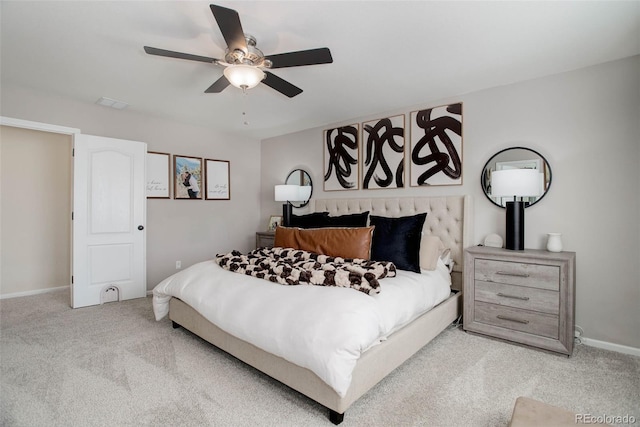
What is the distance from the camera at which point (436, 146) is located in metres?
3.46

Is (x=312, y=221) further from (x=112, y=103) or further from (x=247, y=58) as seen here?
(x=112, y=103)

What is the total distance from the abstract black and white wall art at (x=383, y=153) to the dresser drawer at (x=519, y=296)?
4.89 ft

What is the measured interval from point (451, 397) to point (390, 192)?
94.5 inches

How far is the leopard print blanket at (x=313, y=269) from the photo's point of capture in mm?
2170

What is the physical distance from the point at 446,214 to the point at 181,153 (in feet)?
12.0

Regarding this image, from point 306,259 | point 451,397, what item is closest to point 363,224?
point 306,259

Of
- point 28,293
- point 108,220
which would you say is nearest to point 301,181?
point 108,220

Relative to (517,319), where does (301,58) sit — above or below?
above

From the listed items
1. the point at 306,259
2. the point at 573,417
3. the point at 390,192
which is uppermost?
the point at 390,192

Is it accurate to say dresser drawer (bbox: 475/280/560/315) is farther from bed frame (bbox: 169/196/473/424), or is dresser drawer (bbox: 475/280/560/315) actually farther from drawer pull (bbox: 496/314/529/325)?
bed frame (bbox: 169/196/473/424)

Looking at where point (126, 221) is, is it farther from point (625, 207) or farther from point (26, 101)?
point (625, 207)

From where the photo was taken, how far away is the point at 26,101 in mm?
3299

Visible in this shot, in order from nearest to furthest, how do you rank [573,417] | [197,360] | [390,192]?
1. [573,417]
2. [197,360]
3. [390,192]

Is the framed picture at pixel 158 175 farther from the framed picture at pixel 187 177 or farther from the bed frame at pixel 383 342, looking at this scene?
the bed frame at pixel 383 342
